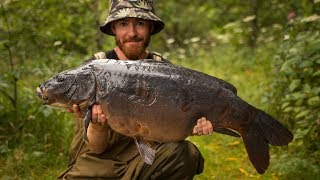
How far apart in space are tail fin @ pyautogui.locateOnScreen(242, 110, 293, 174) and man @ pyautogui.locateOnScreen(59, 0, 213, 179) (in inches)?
25.4

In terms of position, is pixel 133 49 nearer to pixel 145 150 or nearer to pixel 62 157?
pixel 145 150

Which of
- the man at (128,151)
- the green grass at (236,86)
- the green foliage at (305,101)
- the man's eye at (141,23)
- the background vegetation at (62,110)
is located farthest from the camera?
the green grass at (236,86)

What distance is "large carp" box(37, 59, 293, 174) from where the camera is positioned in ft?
7.74

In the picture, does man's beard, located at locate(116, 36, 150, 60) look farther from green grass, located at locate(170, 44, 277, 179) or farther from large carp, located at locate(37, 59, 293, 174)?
green grass, located at locate(170, 44, 277, 179)

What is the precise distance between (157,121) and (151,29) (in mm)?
1129

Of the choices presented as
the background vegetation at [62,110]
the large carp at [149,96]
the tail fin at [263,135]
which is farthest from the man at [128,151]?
the background vegetation at [62,110]

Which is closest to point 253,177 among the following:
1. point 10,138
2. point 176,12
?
point 10,138

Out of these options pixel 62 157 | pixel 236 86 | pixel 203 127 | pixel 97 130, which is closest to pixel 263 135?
pixel 203 127

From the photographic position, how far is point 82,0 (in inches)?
217

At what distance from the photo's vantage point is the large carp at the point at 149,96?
2359 millimetres

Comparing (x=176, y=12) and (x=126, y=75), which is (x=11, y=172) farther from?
(x=176, y=12)

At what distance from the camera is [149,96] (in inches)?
93.0

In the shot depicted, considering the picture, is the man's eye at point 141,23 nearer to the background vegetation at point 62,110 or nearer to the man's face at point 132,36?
the man's face at point 132,36

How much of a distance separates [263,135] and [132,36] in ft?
3.88
